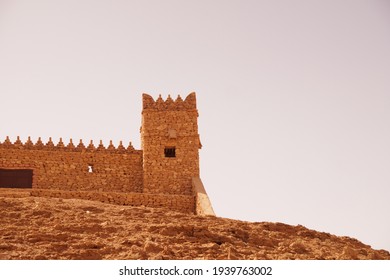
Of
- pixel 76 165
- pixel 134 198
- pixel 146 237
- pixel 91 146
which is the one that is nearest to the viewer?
pixel 146 237

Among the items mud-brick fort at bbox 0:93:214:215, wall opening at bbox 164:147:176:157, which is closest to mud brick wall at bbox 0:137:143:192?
mud-brick fort at bbox 0:93:214:215

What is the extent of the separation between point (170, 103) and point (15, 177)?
688 cm

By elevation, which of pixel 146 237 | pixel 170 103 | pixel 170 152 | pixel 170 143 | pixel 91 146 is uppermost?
pixel 170 103

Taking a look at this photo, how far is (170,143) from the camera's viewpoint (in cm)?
2344

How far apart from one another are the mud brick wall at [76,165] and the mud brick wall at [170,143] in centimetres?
70

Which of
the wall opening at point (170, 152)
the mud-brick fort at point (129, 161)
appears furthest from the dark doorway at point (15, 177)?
the wall opening at point (170, 152)

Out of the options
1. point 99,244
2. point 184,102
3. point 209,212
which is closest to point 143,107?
point 184,102

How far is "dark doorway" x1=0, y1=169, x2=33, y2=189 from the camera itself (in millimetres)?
22156

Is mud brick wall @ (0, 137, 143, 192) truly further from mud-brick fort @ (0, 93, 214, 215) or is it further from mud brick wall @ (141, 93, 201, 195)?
mud brick wall @ (141, 93, 201, 195)

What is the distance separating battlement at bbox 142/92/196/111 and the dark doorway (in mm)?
5450

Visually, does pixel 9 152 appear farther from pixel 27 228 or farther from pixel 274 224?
pixel 274 224

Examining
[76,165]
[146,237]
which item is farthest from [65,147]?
[146,237]

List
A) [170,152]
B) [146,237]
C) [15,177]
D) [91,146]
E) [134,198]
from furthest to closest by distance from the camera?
[170,152] → [91,146] → [15,177] → [134,198] → [146,237]

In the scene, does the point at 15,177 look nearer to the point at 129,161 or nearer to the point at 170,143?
the point at 129,161
